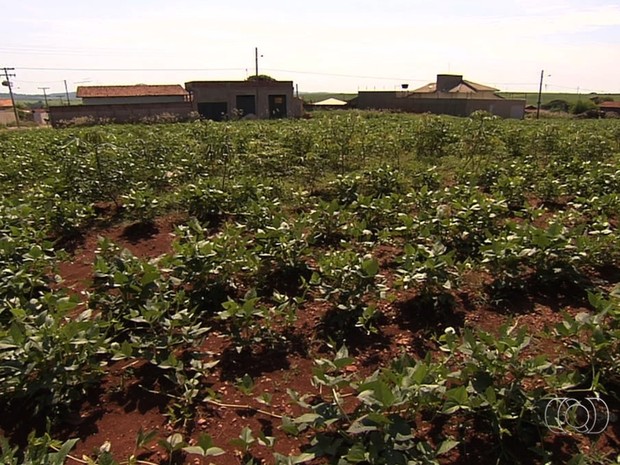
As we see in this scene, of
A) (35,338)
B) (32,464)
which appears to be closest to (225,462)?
(32,464)

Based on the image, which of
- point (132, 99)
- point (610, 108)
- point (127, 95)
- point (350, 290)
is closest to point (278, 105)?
point (132, 99)

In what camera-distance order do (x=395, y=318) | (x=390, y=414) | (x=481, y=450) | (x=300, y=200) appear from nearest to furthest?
(x=390, y=414)
(x=481, y=450)
(x=395, y=318)
(x=300, y=200)

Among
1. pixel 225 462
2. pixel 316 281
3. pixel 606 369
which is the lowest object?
pixel 225 462

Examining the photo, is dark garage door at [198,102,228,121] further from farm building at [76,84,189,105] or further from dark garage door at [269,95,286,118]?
farm building at [76,84,189,105]

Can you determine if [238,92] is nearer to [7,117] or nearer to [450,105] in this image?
[450,105]

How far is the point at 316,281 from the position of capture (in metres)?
3.15

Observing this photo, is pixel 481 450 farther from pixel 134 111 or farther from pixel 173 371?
pixel 134 111

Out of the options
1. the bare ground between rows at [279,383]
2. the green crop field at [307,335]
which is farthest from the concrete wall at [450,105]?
the bare ground between rows at [279,383]

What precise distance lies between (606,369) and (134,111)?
32.4 meters

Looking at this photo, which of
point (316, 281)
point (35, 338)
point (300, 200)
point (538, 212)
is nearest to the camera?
point (35, 338)

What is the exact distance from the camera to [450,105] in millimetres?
38844

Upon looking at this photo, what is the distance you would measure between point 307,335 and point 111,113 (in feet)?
101

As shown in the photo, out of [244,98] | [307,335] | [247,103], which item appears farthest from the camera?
[247,103]

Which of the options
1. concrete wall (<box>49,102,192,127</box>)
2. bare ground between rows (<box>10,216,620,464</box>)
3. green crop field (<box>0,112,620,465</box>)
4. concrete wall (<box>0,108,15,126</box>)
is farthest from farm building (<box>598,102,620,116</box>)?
concrete wall (<box>0,108,15,126</box>)
